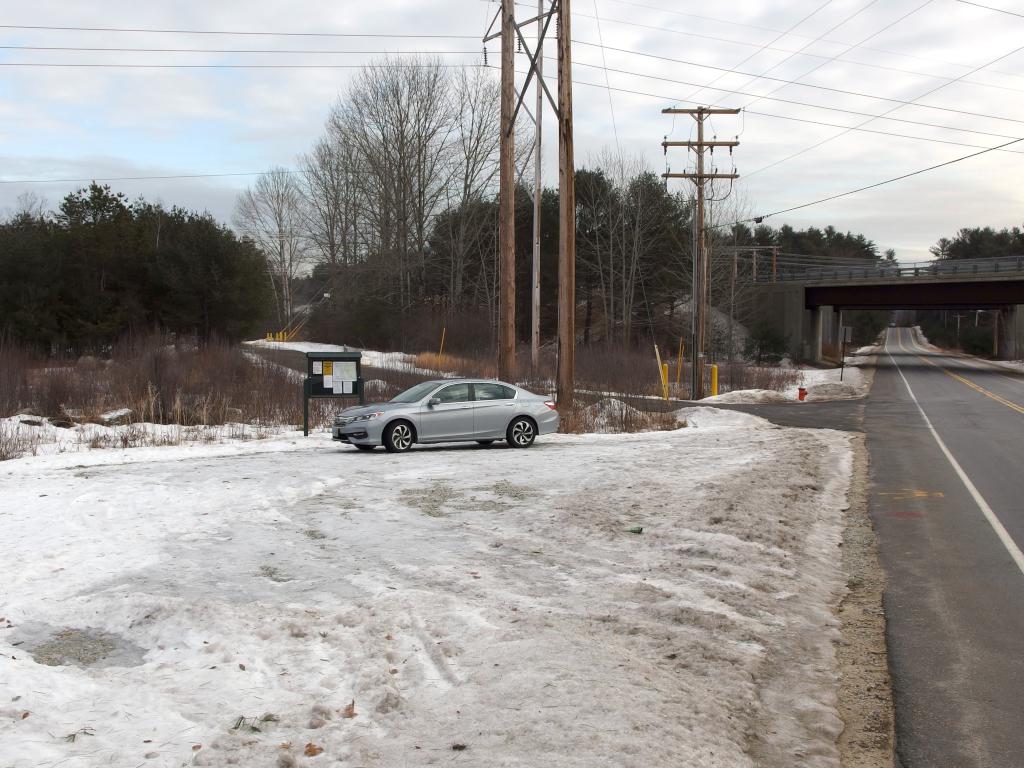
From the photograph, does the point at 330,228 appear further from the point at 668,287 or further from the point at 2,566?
the point at 2,566

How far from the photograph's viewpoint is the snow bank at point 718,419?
24312 mm

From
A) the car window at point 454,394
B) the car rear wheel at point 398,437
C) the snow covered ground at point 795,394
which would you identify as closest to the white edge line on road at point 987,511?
the car window at point 454,394

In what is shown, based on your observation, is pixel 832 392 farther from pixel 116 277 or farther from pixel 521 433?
pixel 116 277

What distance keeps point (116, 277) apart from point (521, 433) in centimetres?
2970

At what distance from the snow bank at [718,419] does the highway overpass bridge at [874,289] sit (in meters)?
47.1

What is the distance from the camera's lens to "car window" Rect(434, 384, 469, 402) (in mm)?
18234

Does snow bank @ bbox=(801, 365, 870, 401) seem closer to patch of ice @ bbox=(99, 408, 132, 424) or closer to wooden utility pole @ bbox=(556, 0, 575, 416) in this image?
wooden utility pole @ bbox=(556, 0, 575, 416)

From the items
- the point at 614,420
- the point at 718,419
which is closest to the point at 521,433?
the point at 614,420

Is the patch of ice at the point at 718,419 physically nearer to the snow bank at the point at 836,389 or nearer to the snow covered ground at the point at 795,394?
the snow covered ground at the point at 795,394

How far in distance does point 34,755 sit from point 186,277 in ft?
131

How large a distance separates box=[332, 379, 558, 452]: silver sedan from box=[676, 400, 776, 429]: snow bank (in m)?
7.08

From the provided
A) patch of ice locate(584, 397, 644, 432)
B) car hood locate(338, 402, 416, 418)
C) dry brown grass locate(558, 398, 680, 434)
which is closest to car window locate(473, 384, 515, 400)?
car hood locate(338, 402, 416, 418)

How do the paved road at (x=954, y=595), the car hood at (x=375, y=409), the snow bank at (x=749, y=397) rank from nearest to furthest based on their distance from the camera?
1. the paved road at (x=954, y=595)
2. the car hood at (x=375, y=409)
3. the snow bank at (x=749, y=397)

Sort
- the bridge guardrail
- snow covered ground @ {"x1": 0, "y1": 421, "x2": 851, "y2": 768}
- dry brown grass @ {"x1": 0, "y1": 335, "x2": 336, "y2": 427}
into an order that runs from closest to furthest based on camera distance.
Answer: snow covered ground @ {"x1": 0, "y1": 421, "x2": 851, "y2": 768} < dry brown grass @ {"x1": 0, "y1": 335, "x2": 336, "y2": 427} < the bridge guardrail
